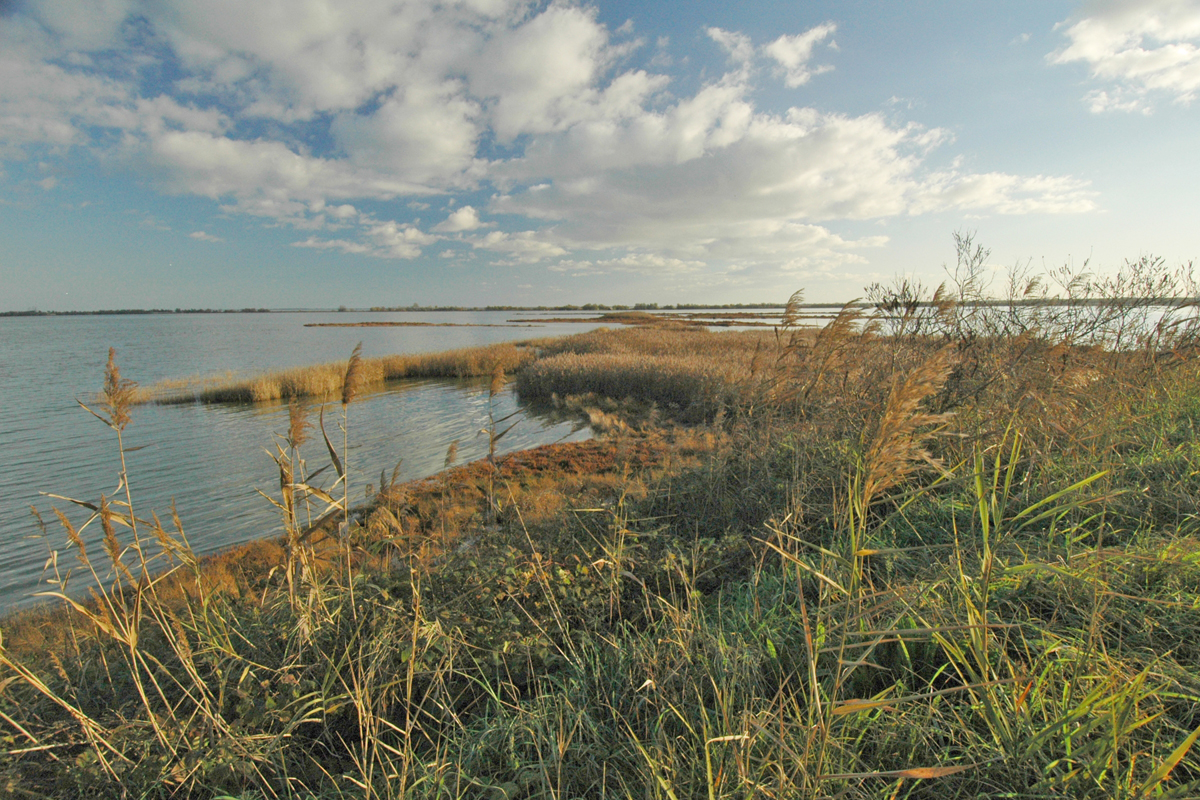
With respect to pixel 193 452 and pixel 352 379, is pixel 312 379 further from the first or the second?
pixel 352 379

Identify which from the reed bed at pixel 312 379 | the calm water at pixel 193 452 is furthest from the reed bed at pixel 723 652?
the reed bed at pixel 312 379

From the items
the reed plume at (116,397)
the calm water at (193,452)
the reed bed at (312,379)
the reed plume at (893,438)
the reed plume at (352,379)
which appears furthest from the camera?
the reed bed at (312,379)

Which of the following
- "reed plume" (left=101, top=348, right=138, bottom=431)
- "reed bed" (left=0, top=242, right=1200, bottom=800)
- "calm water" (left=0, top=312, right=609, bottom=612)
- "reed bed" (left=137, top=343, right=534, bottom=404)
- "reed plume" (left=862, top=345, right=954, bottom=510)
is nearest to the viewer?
"reed plume" (left=862, top=345, right=954, bottom=510)

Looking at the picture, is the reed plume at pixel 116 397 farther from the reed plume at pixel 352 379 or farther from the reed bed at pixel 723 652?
the reed plume at pixel 352 379

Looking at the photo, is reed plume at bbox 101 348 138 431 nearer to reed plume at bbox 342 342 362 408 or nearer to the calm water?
the calm water

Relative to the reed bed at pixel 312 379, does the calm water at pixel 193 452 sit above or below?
below

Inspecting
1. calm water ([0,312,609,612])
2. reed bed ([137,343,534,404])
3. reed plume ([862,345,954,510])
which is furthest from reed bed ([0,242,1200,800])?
reed bed ([137,343,534,404])

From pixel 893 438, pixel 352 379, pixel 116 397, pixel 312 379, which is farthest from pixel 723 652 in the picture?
pixel 312 379

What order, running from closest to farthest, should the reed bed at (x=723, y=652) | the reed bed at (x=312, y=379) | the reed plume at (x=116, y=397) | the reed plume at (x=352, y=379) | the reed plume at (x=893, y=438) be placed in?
1. the reed plume at (x=893, y=438)
2. the reed bed at (x=723, y=652)
3. the reed plume at (x=116, y=397)
4. the reed plume at (x=352, y=379)
5. the reed bed at (x=312, y=379)

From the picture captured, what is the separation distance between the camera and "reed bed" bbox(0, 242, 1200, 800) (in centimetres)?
161

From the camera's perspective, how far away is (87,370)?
27.3m

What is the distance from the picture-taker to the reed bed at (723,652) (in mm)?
1613

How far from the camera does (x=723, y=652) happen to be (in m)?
2.26

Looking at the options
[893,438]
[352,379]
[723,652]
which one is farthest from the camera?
[352,379]
